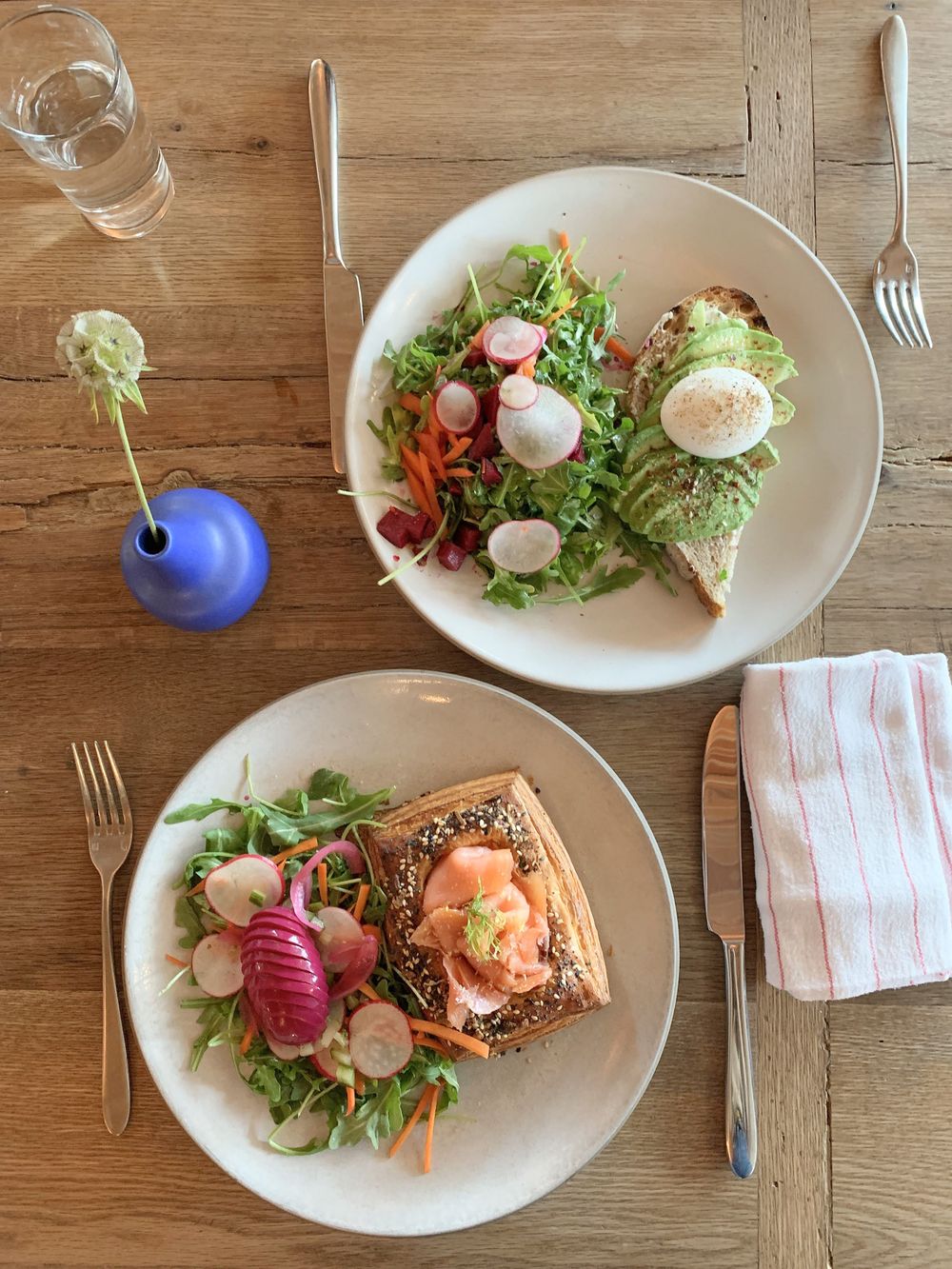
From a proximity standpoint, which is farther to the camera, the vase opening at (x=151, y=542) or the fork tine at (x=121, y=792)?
the fork tine at (x=121, y=792)

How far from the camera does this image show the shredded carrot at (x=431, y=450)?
211 cm

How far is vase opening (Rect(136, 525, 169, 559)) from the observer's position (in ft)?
6.29

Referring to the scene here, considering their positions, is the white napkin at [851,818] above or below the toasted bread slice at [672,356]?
below

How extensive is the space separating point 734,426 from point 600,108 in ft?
2.97

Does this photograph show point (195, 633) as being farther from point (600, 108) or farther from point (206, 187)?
point (600, 108)

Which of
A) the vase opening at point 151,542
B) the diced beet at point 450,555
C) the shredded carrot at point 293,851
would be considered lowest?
the shredded carrot at point 293,851

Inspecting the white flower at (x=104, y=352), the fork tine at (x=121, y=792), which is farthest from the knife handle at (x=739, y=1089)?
the white flower at (x=104, y=352)

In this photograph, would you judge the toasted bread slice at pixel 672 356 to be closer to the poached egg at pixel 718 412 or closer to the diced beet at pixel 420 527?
the poached egg at pixel 718 412

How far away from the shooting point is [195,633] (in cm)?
228

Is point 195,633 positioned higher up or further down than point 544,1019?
higher up

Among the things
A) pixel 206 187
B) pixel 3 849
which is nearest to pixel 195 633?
pixel 3 849

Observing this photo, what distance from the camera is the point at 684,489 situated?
2123mm

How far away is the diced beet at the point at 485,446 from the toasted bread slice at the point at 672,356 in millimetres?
343

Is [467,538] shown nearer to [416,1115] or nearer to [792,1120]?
[416,1115]
